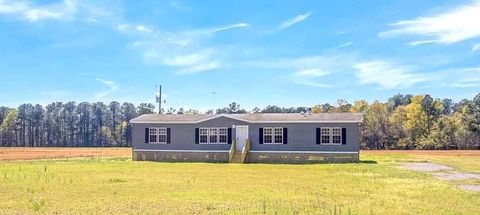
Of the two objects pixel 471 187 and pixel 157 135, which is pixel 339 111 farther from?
pixel 471 187

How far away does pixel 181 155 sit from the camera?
113 feet

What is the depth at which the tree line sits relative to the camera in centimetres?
6319

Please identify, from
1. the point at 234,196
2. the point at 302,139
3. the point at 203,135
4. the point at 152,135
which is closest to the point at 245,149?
the point at 203,135

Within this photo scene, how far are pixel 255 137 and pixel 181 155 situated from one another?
5.50 meters

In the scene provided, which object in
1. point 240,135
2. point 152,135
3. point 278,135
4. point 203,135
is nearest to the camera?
point 278,135

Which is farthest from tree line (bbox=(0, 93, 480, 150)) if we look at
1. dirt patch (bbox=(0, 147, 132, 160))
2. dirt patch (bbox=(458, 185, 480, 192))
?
dirt patch (bbox=(458, 185, 480, 192))

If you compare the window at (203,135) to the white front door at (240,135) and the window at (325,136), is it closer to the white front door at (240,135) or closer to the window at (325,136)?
the white front door at (240,135)

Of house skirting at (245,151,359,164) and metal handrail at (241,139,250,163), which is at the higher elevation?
metal handrail at (241,139,250,163)

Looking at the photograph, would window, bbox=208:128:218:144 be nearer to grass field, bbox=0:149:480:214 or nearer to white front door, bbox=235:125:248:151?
white front door, bbox=235:125:248:151

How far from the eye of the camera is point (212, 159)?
33.6m

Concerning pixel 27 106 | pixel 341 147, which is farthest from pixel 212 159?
pixel 27 106

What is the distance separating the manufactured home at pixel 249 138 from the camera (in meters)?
31.3

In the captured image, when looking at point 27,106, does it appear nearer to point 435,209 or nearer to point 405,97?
point 405,97

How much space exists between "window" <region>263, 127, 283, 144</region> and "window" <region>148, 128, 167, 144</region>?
7329mm
